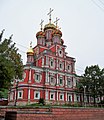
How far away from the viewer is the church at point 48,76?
111 ft

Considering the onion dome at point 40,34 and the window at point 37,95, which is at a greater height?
the onion dome at point 40,34

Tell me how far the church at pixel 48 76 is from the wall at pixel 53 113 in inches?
670

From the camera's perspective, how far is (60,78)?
38.7 meters

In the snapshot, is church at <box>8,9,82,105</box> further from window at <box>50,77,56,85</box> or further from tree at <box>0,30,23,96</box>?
tree at <box>0,30,23,96</box>

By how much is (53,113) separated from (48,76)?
2367cm

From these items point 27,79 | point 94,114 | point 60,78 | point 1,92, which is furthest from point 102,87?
point 1,92

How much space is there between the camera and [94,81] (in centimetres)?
3697

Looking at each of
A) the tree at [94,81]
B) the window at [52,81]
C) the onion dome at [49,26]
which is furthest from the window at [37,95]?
the onion dome at [49,26]

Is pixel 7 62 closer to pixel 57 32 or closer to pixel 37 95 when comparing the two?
pixel 37 95

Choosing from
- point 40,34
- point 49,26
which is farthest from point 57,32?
point 40,34

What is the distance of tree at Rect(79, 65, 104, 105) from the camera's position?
36594 millimetres

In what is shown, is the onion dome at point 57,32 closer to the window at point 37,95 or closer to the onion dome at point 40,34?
the onion dome at point 40,34

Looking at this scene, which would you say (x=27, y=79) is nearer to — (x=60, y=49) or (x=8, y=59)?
(x=60, y=49)

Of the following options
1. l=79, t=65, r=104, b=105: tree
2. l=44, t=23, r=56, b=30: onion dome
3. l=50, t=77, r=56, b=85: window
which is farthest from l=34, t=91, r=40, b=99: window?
l=44, t=23, r=56, b=30: onion dome
